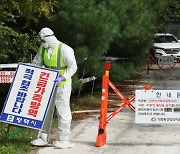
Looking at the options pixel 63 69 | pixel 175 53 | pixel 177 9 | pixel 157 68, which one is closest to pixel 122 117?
pixel 63 69

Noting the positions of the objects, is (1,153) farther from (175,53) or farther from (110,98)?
(175,53)

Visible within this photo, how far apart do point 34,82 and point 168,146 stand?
2.30 m

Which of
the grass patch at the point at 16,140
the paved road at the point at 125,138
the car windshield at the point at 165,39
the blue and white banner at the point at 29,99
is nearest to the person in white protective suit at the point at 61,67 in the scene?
the blue and white banner at the point at 29,99

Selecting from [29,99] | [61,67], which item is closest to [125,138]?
[61,67]

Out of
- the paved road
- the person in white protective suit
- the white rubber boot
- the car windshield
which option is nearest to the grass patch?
the white rubber boot

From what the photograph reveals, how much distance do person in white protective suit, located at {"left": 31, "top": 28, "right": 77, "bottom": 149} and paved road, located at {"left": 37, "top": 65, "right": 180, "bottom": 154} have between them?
0.35m

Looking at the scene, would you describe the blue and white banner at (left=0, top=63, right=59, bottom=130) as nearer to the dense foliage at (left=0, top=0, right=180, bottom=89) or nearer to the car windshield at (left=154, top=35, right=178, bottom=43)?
the dense foliage at (left=0, top=0, right=180, bottom=89)

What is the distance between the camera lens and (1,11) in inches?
343

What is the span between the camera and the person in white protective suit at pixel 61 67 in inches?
262

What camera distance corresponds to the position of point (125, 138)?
758 cm

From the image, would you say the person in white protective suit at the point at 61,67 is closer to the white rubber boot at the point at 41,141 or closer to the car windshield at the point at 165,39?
the white rubber boot at the point at 41,141

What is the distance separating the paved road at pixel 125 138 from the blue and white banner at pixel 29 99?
539 millimetres

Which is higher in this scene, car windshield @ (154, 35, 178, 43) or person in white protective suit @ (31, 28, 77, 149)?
car windshield @ (154, 35, 178, 43)

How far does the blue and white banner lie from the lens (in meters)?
6.64
